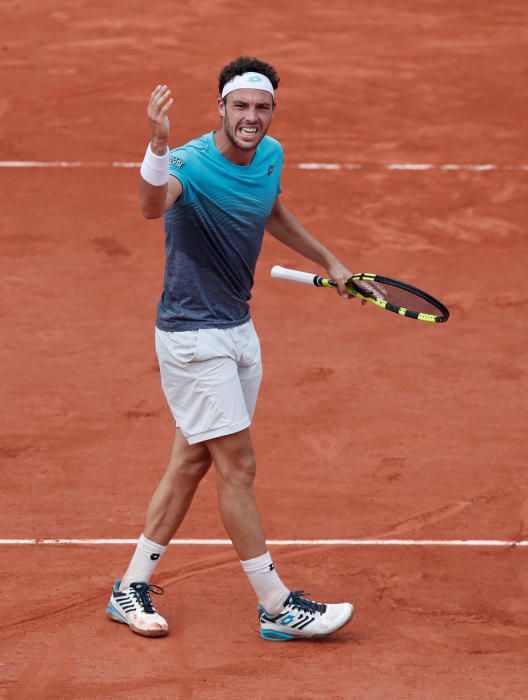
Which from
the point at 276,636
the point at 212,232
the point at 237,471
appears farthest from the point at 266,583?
the point at 212,232

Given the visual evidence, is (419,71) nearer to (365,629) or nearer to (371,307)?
(371,307)

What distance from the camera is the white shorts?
590 cm

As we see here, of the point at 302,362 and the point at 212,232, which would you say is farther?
the point at 302,362

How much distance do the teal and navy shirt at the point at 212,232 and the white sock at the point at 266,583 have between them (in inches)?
40.6

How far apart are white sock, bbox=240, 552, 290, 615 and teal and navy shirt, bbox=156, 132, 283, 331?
3.38ft

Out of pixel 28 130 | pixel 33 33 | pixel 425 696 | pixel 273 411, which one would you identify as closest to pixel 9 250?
pixel 28 130

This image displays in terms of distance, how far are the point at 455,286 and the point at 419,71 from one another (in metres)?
4.76

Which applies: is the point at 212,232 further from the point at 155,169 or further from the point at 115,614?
the point at 115,614

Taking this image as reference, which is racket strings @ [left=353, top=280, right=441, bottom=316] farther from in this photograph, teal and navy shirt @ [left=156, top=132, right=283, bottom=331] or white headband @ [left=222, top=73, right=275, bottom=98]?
white headband @ [left=222, top=73, right=275, bottom=98]

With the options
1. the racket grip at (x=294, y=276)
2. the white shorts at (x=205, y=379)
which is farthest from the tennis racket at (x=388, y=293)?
the white shorts at (x=205, y=379)

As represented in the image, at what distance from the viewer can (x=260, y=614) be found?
20.3 ft

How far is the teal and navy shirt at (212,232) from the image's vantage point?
5781 millimetres

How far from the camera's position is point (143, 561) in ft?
20.5

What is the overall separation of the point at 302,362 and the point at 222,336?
3.58m
